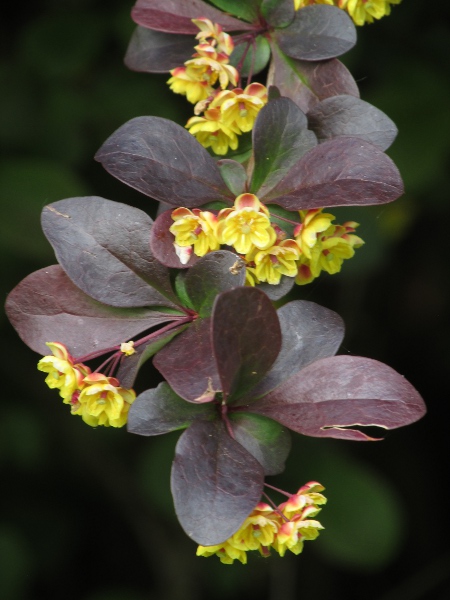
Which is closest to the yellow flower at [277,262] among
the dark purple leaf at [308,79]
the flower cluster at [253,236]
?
the flower cluster at [253,236]

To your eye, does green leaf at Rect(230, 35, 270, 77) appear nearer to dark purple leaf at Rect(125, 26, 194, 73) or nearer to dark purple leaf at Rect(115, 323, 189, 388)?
dark purple leaf at Rect(125, 26, 194, 73)

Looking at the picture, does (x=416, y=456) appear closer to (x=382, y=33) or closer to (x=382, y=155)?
(x=382, y=33)

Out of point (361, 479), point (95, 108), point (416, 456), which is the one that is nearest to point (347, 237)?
point (95, 108)

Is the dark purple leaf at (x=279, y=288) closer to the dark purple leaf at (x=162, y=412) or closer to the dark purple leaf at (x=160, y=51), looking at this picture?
the dark purple leaf at (x=162, y=412)

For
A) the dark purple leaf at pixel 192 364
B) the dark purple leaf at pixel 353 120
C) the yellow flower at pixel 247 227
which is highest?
the dark purple leaf at pixel 353 120

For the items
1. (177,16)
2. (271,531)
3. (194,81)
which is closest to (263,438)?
(271,531)

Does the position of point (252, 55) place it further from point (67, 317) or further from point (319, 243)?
point (67, 317)

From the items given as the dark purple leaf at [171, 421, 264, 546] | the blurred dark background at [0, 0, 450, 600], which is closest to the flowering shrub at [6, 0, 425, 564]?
the dark purple leaf at [171, 421, 264, 546]
